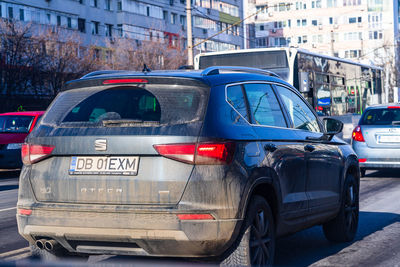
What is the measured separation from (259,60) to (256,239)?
1416cm

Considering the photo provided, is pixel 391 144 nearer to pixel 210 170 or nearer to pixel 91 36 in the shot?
pixel 210 170

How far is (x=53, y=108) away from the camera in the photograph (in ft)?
18.1

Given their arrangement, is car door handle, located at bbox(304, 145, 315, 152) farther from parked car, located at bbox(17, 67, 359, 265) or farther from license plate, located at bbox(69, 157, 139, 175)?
license plate, located at bbox(69, 157, 139, 175)

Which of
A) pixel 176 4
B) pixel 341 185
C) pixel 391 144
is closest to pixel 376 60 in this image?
pixel 176 4

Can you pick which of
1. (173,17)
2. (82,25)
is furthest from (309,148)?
(173,17)

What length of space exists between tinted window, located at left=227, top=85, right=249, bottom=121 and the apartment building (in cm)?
4218

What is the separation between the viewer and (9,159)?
756 inches

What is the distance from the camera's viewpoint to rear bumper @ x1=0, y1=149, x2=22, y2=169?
19.2 metres

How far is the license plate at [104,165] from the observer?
4.93 meters

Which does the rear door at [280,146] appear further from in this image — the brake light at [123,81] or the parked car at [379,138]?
the parked car at [379,138]

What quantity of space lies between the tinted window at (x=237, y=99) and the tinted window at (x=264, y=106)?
0.40 ft

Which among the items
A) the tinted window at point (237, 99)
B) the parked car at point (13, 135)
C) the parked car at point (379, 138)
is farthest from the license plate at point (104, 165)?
the parked car at point (13, 135)

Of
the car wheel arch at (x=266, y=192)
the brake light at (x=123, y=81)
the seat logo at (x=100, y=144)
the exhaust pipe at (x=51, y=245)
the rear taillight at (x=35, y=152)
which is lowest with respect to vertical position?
the exhaust pipe at (x=51, y=245)

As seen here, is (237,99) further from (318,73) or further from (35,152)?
(318,73)
